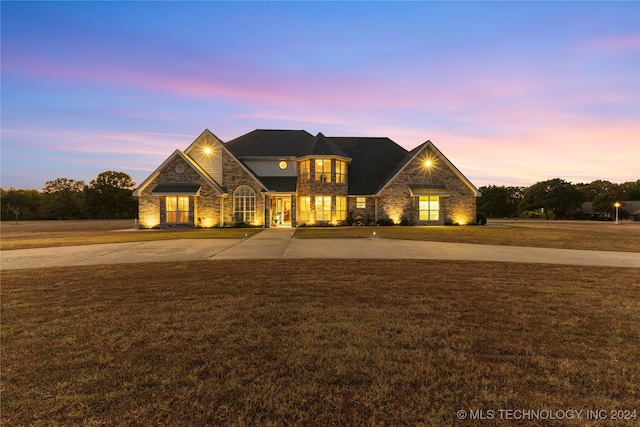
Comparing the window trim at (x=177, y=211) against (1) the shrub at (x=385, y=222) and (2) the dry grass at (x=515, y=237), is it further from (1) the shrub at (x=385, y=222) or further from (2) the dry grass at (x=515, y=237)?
(1) the shrub at (x=385, y=222)

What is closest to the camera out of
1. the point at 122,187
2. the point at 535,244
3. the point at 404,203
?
the point at 535,244

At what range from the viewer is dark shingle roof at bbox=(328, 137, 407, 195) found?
3267cm

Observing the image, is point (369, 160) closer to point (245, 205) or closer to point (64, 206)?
point (245, 205)

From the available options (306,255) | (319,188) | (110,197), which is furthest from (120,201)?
(306,255)

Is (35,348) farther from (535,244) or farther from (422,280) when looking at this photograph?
(535,244)

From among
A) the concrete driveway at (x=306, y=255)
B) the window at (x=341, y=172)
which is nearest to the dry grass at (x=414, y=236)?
the concrete driveway at (x=306, y=255)

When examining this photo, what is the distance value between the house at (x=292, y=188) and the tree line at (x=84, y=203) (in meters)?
48.4

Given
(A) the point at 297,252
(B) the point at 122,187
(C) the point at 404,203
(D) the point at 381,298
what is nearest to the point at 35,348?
(D) the point at 381,298

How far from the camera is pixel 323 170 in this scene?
30.3 m

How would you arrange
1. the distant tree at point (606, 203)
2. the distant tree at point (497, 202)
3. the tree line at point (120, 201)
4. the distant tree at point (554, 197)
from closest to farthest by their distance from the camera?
the tree line at point (120, 201) → the distant tree at point (606, 203) → the distant tree at point (554, 197) → the distant tree at point (497, 202)

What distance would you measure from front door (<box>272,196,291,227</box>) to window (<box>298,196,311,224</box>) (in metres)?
1.75

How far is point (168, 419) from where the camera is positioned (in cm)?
291

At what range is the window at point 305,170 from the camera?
30.4 m

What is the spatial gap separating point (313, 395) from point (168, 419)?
1.45 meters
